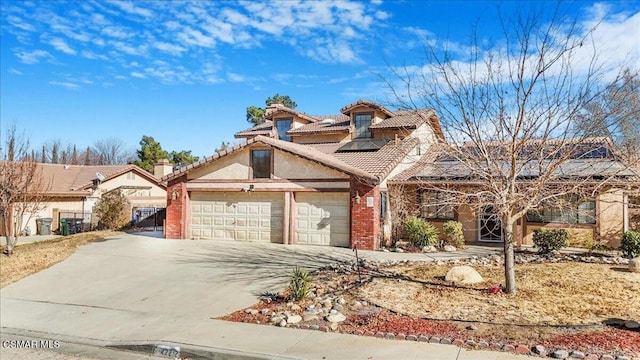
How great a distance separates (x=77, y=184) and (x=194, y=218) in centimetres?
1422

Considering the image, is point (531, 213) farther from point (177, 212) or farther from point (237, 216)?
point (177, 212)

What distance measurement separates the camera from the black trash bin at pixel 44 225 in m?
25.7

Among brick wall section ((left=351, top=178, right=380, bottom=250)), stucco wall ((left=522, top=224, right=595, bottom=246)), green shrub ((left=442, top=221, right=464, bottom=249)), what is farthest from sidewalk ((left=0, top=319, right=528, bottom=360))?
stucco wall ((left=522, top=224, right=595, bottom=246))

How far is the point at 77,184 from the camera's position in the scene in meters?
29.4

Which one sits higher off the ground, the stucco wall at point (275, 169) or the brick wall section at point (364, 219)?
the stucco wall at point (275, 169)

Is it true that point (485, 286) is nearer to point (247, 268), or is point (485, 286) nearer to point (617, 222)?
point (247, 268)

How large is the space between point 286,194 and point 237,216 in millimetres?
2549

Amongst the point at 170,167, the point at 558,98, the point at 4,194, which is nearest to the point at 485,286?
the point at 558,98

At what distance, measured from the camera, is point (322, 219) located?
58.0 feet

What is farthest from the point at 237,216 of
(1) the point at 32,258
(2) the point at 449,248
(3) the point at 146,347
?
(3) the point at 146,347

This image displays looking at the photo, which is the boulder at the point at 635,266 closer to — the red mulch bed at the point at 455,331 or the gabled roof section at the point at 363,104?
the red mulch bed at the point at 455,331

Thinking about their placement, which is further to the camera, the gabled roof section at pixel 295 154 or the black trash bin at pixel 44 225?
the black trash bin at pixel 44 225

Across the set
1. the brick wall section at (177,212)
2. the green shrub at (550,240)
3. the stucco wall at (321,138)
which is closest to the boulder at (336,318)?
the green shrub at (550,240)

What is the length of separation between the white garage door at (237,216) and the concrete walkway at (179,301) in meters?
0.98
